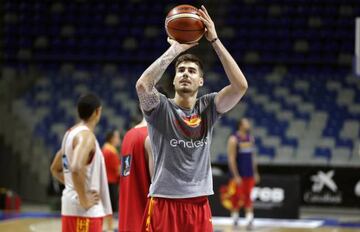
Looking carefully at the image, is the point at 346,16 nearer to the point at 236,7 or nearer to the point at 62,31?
the point at 236,7

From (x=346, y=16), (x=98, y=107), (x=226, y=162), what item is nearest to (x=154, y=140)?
(x=98, y=107)

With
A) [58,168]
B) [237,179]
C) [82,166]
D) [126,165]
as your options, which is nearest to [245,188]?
[237,179]

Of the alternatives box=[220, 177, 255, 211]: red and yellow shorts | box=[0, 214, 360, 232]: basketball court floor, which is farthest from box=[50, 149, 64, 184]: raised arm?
box=[220, 177, 255, 211]: red and yellow shorts

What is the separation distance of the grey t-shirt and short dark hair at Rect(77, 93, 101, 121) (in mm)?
1183

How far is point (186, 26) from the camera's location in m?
4.55

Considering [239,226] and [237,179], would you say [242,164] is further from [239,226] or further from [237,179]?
[239,226]

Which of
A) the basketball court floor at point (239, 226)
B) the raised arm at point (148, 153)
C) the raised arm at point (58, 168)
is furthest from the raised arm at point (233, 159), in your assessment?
the raised arm at point (148, 153)

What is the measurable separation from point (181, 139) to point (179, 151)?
77mm

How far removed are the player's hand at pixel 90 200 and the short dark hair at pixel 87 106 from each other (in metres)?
0.61

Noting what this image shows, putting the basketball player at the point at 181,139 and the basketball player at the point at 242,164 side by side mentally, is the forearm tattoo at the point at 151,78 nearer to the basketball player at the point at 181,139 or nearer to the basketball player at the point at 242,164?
the basketball player at the point at 181,139

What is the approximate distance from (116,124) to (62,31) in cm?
374

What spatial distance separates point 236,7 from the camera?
19609 mm

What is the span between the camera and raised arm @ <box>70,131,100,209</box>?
539 cm

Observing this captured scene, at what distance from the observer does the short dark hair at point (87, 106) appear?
5699mm
